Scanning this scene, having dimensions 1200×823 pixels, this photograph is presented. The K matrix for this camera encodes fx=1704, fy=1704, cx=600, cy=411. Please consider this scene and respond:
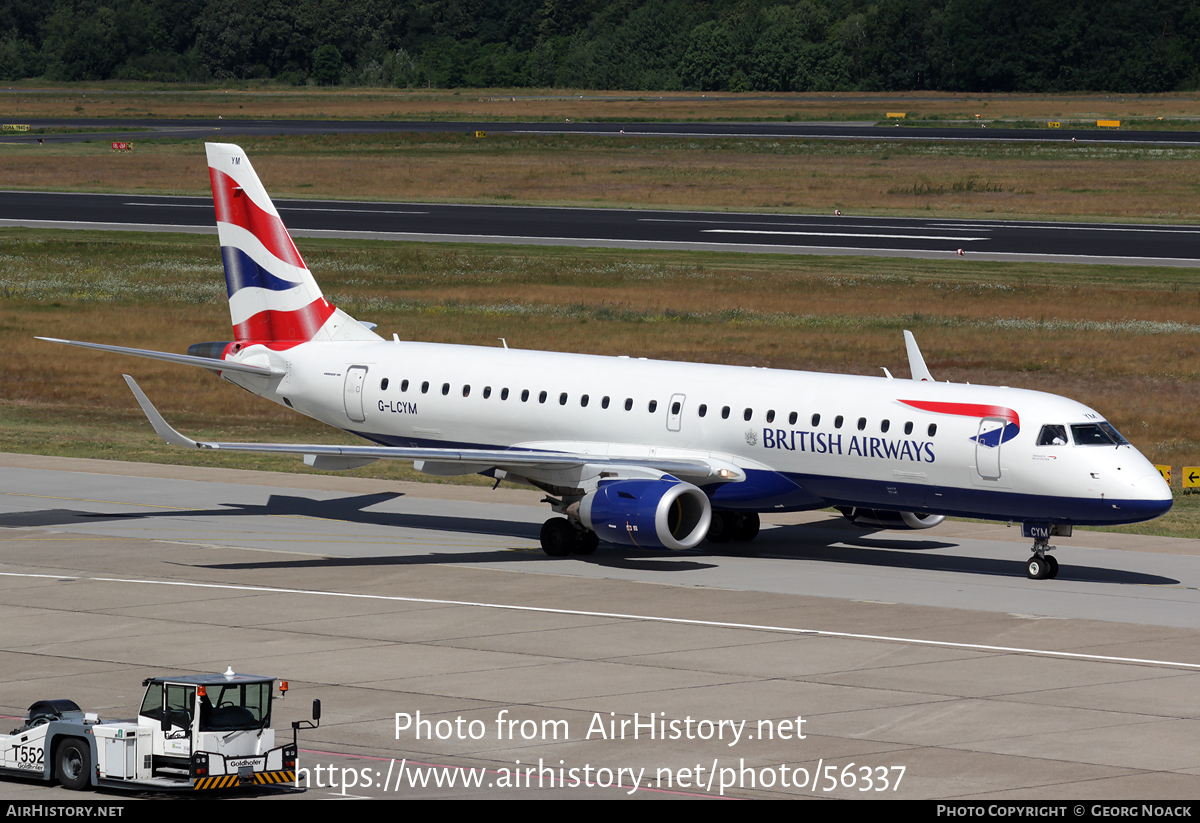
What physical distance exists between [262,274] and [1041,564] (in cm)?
2037

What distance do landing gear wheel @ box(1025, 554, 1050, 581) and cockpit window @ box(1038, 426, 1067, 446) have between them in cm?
266

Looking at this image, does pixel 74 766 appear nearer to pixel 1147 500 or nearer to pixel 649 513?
pixel 649 513

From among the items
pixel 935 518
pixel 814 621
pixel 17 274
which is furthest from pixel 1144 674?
pixel 17 274

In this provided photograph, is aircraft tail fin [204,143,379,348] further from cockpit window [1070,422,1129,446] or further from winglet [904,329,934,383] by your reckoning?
cockpit window [1070,422,1129,446]

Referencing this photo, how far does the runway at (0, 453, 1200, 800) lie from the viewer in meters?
20.8

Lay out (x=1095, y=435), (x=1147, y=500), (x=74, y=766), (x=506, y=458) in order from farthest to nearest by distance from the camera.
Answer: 1. (x=506, y=458)
2. (x=1095, y=435)
3. (x=1147, y=500)
4. (x=74, y=766)

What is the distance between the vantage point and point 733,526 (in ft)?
125

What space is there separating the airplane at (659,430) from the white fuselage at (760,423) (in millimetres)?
40

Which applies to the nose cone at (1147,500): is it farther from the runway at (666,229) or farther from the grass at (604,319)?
the runway at (666,229)

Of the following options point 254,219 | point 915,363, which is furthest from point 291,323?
point 915,363

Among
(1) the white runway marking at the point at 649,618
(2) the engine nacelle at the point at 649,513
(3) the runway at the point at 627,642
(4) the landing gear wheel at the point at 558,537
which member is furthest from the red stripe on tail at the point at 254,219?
(2) the engine nacelle at the point at 649,513

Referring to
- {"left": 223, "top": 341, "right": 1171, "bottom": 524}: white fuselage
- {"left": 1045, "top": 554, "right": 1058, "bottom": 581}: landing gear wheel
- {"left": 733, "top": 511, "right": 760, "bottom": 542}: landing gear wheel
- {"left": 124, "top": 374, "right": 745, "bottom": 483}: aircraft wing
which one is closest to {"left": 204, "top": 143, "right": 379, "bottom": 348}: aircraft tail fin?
{"left": 223, "top": 341, "right": 1171, "bottom": 524}: white fuselage

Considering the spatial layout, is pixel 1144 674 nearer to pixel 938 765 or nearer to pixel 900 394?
pixel 938 765

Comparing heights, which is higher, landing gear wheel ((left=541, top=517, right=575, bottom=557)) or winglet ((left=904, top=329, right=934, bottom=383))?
winglet ((left=904, top=329, right=934, bottom=383))
